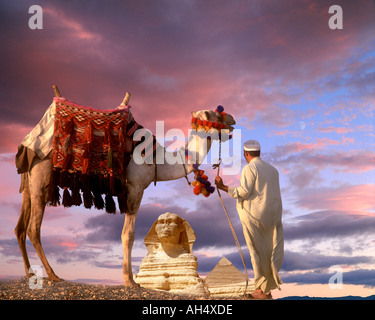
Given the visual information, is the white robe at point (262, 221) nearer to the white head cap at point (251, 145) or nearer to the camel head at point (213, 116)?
the white head cap at point (251, 145)

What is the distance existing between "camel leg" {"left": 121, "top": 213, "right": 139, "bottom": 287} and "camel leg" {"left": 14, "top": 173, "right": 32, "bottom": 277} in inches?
75.4

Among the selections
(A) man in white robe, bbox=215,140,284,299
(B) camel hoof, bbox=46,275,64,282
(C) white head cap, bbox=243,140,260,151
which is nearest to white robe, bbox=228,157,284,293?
(A) man in white robe, bbox=215,140,284,299

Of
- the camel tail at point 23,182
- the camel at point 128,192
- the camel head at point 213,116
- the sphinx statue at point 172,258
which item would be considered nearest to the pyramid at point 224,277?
the sphinx statue at point 172,258

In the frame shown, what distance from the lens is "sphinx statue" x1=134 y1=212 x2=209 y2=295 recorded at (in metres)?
13.4

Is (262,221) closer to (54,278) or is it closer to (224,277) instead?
(54,278)

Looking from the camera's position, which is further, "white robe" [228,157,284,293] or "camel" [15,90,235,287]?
"camel" [15,90,235,287]

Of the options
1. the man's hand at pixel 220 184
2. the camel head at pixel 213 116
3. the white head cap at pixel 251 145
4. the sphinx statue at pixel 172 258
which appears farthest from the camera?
the sphinx statue at pixel 172 258

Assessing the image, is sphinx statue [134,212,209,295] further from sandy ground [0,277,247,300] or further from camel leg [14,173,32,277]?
sandy ground [0,277,247,300]

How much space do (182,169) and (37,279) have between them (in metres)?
3.53

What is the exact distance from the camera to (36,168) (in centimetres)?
871

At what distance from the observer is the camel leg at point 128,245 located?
8.41 m

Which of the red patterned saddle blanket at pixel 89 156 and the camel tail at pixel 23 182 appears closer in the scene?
the red patterned saddle blanket at pixel 89 156
